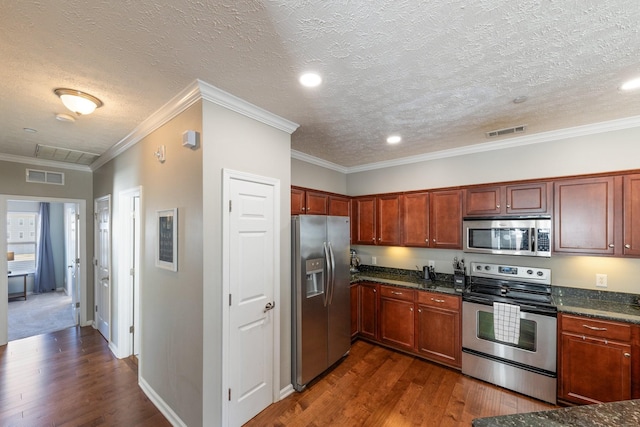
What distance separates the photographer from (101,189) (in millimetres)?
4168

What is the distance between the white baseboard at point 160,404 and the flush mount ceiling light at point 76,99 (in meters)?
2.66

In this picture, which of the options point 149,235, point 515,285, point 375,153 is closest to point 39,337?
point 149,235

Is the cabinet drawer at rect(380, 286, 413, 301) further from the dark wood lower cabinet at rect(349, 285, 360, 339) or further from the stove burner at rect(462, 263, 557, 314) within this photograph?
the stove burner at rect(462, 263, 557, 314)

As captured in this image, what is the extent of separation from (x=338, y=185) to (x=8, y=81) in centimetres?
382

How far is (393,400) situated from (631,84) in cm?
333

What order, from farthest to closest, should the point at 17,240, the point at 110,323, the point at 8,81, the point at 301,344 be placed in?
the point at 17,240 < the point at 110,323 < the point at 301,344 < the point at 8,81

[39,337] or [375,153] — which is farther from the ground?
[375,153]

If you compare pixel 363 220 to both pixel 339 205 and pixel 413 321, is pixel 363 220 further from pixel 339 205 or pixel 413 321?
pixel 413 321

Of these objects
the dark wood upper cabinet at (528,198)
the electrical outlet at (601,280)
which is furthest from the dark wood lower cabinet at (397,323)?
the electrical outlet at (601,280)

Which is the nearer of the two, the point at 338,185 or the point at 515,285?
the point at 515,285

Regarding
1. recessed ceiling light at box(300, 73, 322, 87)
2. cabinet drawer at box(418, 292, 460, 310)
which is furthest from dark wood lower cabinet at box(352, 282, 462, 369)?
recessed ceiling light at box(300, 73, 322, 87)

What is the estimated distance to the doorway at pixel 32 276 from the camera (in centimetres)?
406

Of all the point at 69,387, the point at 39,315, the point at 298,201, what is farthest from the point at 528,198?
the point at 39,315

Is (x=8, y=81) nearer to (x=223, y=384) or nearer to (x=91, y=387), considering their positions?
(x=223, y=384)
